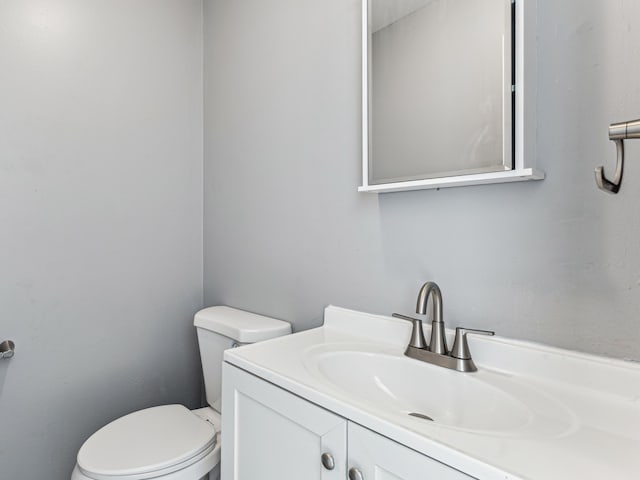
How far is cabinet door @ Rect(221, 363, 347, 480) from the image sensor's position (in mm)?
→ 690

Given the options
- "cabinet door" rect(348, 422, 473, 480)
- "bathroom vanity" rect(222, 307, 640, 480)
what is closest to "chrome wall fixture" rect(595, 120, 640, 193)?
"bathroom vanity" rect(222, 307, 640, 480)

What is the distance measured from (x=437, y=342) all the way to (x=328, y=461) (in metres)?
0.37

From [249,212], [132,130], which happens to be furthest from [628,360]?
[132,130]

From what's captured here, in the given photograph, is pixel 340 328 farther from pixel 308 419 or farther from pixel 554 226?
pixel 554 226

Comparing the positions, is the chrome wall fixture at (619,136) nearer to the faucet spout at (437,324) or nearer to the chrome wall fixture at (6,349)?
the faucet spout at (437,324)

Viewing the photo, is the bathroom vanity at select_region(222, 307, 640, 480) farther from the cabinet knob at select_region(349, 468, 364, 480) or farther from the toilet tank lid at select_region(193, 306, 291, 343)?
the toilet tank lid at select_region(193, 306, 291, 343)

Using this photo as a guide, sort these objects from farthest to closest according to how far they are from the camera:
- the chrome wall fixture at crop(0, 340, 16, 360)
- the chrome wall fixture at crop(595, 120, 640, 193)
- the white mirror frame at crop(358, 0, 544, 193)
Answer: the chrome wall fixture at crop(0, 340, 16, 360) → the white mirror frame at crop(358, 0, 544, 193) → the chrome wall fixture at crop(595, 120, 640, 193)

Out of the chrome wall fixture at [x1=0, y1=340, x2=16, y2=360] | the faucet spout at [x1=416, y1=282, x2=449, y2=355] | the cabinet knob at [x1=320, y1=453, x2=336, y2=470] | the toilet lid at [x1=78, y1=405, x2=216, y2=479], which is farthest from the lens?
the chrome wall fixture at [x1=0, y1=340, x2=16, y2=360]

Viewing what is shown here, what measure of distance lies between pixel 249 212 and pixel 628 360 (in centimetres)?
128

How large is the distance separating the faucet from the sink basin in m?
0.02

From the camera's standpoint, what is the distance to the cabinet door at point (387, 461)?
0.54 meters

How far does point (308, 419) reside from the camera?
2.39 ft

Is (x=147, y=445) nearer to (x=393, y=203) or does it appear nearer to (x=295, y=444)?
(x=295, y=444)

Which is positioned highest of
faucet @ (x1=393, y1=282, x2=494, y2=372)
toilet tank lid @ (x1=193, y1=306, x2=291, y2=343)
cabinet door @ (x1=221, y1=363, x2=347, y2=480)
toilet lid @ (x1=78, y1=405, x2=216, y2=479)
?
faucet @ (x1=393, y1=282, x2=494, y2=372)
